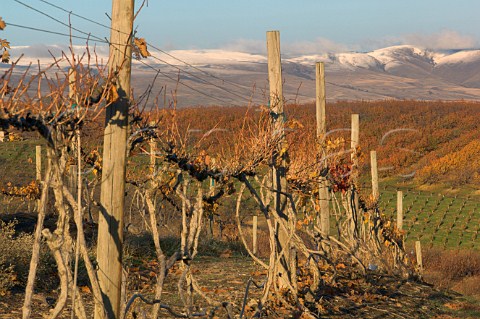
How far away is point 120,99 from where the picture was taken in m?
5.80

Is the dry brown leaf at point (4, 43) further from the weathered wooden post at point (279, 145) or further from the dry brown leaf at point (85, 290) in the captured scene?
the dry brown leaf at point (85, 290)

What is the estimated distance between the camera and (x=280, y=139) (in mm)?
10109

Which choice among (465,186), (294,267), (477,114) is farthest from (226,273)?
(477,114)

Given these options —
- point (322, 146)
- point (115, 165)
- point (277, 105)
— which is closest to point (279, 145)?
point (277, 105)

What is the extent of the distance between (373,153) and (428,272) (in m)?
8.57

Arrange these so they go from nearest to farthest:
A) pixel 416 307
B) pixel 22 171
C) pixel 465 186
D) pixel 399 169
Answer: pixel 416 307, pixel 22 171, pixel 465 186, pixel 399 169

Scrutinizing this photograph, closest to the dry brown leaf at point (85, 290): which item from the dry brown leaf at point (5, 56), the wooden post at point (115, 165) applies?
the wooden post at point (115, 165)

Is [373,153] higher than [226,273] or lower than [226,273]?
higher

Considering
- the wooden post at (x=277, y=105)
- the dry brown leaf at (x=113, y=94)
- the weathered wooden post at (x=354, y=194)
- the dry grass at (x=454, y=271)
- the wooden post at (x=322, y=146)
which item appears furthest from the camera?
the dry grass at (x=454, y=271)

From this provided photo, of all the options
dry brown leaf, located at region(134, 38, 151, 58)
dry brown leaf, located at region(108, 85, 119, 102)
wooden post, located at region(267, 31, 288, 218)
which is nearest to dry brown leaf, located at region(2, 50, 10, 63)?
dry brown leaf, located at region(108, 85, 119, 102)

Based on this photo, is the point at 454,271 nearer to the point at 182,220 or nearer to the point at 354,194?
the point at 354,194

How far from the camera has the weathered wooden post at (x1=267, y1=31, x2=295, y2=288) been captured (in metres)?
10.2

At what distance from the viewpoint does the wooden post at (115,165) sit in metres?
5.76

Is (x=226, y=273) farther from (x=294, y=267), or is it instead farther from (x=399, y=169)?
(x=399, y=169)
